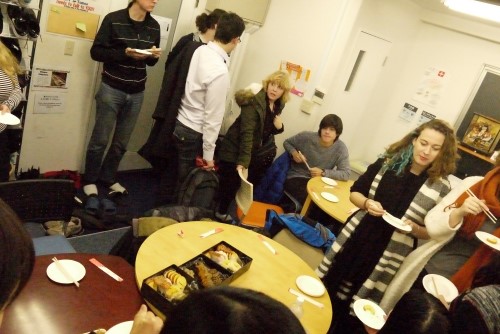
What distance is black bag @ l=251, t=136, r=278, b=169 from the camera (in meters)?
3.62

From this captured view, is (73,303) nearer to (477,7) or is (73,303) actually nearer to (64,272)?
(64,272)

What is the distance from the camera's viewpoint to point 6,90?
87.0 inches

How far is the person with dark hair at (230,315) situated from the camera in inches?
25.6

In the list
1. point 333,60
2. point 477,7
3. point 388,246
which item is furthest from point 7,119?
point 477,7

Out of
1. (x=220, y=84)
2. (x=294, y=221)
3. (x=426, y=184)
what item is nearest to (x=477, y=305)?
(x=426, y=184)

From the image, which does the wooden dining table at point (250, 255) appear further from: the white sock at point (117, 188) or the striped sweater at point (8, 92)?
the white sock at point (117, 188)

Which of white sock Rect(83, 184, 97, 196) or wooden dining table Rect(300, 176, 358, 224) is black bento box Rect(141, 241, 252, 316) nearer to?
wooden dining table Rect(300, 176, 358, 224)

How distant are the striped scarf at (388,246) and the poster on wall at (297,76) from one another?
80.3 inches

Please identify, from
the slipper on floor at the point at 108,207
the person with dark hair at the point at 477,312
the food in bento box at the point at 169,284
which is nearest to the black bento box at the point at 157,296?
the food in bento box at the point at 169,284

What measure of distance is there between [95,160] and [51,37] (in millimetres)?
1028

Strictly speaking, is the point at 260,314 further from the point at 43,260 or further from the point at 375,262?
the point at 375,262

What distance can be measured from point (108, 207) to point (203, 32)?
5.50ft

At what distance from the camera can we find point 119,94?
318cm

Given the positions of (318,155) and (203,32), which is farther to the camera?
(318,155)
